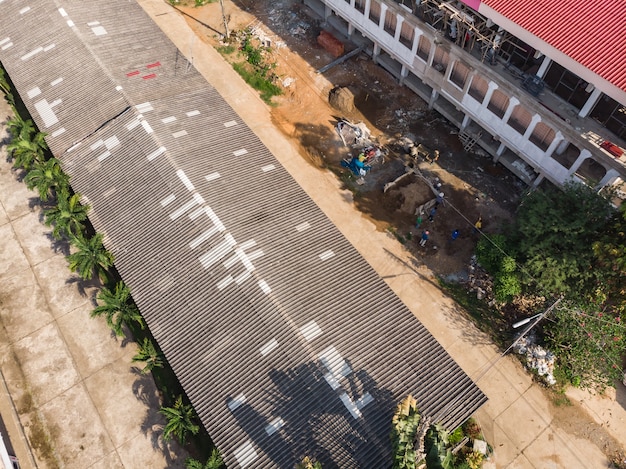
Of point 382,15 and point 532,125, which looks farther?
point 382,15

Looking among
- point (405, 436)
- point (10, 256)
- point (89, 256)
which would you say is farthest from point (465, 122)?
point (10, 256)

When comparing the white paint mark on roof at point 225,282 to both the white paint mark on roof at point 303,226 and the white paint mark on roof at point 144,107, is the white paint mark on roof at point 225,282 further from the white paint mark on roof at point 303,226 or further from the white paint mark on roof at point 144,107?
the white paint mark on roof at point 144,107

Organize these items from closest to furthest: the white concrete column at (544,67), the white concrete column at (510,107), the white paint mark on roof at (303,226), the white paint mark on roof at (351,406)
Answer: the white paint mark on roof at (351,406) → the white paint mark on roof at (303,226) → the white concrete column at (544,67) → the white concrete column at (510,107)

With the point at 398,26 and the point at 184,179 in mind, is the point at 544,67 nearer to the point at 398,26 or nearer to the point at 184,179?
the point at 398,26

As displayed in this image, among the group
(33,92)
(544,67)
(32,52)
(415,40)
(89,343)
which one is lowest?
(89,343)

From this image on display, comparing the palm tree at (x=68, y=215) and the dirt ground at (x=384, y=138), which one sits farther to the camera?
the dirt ground at (x=384, y=138)

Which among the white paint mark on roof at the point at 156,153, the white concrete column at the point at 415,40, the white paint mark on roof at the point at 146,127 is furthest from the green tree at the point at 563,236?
the white paint mark on roof at the point at 146,127
